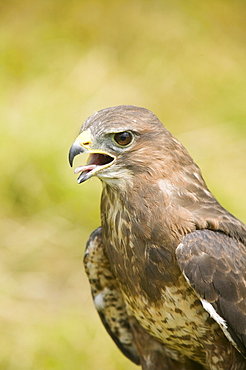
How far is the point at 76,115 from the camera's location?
8016mm

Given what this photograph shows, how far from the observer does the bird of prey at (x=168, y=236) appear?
11.4ft

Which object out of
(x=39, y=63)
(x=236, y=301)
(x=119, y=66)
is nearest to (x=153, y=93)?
(x=119, y=66)

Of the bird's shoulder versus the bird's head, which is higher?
the bird's head

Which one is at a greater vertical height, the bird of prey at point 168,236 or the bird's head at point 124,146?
the bird's head at point 124,146

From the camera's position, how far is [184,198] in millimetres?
3623

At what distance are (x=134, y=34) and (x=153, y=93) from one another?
3.41 feet

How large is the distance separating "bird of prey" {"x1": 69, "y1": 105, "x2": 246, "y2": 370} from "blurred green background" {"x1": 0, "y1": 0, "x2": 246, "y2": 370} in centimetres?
201

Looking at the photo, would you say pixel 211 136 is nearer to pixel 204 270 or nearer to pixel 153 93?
pixel 153 93

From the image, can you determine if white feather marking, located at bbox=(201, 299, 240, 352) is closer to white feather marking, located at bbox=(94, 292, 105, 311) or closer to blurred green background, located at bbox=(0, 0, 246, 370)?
white feather marking, located at bbox=(94, 292, 105, 311)

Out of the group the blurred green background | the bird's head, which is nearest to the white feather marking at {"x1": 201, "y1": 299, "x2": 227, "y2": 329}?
the bird's head

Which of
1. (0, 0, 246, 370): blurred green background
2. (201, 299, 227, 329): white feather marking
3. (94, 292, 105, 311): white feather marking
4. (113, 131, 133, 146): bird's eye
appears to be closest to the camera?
(201, 299, 227, 329): white feather marking

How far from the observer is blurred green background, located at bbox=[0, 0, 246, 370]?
6103mm

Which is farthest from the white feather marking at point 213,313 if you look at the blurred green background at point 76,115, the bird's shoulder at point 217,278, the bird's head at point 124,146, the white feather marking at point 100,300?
the blurred green background at point 76,115

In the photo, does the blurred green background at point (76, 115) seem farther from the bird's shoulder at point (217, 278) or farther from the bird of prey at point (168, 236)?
the bird's shoulder at point (217, 278)
